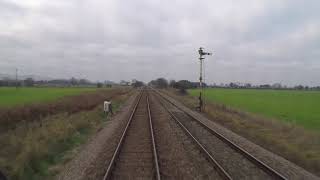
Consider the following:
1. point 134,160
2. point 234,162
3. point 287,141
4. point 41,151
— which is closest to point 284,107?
point 287,141

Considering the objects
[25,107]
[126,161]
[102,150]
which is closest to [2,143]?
[102,150]

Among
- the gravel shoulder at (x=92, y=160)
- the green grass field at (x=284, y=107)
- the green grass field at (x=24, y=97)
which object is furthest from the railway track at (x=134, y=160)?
the green grass field at (x=24, y=97)

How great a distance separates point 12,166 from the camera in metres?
11.5

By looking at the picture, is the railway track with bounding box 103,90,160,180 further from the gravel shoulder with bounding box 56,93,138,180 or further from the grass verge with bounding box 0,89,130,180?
the grass verge with bounding box 0,89,130,180

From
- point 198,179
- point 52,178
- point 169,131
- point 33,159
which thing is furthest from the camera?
point 169,131

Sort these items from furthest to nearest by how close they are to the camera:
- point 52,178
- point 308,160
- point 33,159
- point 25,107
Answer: point 25,107, point 308,160, point 33,159, point 52,178

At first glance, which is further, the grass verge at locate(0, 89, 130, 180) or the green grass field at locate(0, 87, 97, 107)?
the green grass field at locate(0, 87, 97, 107)

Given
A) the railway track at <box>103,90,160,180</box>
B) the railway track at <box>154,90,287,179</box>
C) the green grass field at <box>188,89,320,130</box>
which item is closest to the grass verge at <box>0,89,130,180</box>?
the railway track at <box>103,90,160,180</box>

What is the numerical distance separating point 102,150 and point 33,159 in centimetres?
293

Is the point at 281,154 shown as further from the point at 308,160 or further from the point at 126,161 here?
the point at 126,161

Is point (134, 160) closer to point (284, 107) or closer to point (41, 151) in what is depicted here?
point (41, 151)

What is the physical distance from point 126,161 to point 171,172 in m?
2.05

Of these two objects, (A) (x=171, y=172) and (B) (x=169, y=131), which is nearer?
(A) (x=171, y=172)

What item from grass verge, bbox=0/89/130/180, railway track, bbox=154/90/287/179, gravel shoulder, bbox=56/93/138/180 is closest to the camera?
railway track, bbox=154/90/287/179
